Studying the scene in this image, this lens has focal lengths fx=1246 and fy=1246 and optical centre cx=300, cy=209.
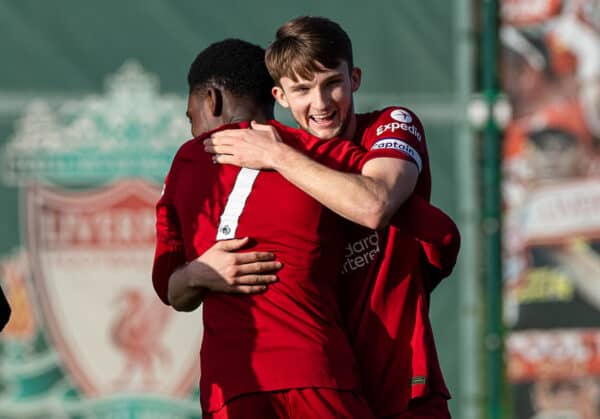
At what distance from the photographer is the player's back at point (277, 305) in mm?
3213

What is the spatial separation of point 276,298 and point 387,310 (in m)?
0.37

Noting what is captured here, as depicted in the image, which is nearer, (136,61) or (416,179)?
(416,179)

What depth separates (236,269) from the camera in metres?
3.23

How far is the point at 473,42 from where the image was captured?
7070 millimetres

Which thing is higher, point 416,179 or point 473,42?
point 473,42

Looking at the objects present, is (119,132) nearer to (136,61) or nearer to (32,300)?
(136,61)

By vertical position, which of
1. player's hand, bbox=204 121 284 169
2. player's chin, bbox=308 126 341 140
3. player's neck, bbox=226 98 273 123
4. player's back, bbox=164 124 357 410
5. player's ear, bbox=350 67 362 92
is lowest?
player's back, bbox=164 124 357 410

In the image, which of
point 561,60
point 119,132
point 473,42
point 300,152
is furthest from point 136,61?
point 300,152

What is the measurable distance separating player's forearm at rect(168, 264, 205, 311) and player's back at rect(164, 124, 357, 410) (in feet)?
0.36

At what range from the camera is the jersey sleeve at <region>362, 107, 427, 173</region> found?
10.9 ft

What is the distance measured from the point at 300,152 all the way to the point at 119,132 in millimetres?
3954

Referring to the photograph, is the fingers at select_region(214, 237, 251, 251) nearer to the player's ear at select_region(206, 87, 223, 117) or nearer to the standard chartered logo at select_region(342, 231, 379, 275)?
the standard chartered logo at select_region(342, 231, 379, 275)

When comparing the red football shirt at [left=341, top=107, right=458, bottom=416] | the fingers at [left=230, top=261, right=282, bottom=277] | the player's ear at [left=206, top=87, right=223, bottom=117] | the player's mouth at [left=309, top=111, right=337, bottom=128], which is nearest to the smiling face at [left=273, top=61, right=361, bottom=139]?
the player's mouth at [left=309, top=111, right=337, bottom=128]

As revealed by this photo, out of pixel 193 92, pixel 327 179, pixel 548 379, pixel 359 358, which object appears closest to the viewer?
pixel 327 179
